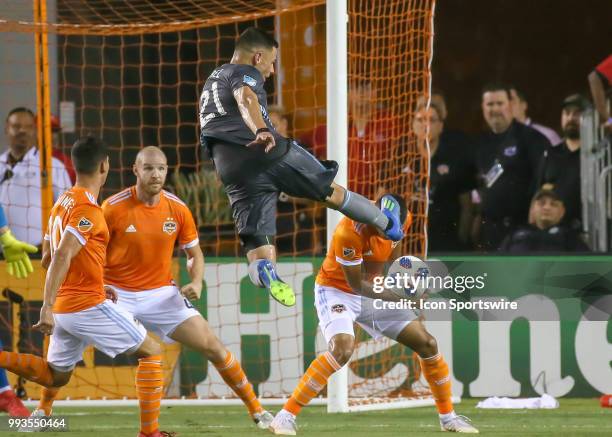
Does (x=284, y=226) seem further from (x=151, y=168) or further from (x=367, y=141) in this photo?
(x=151, y=168)

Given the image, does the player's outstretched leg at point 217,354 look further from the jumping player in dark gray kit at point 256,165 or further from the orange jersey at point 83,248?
the jumping player in dark gray kit at point 256,165

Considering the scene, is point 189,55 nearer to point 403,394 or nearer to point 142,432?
point 403,394

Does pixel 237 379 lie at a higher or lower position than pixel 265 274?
Answer: lower

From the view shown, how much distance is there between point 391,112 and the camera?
12.3 m

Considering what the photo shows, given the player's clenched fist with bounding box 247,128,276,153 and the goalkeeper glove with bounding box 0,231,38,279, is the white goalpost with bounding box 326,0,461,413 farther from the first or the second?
the player's clenched fist with bounding box 247,128,276,153

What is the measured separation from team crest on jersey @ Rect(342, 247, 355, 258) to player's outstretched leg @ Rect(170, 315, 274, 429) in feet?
3.34

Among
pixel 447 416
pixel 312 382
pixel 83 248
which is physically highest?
pixel 83 248

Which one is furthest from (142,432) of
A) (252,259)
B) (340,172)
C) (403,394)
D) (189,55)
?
(189,55)

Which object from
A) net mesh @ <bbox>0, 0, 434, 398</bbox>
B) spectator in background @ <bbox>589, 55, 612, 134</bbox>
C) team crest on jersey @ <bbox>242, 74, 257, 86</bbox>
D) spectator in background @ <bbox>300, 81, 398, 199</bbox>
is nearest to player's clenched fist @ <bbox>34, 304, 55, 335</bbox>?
team crest on jersey @ <bbox>242, 74, 257, 86</bbox>

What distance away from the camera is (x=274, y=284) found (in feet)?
27.9

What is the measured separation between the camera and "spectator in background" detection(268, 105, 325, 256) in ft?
41.9

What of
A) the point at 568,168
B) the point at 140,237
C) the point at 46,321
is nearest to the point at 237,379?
the point at 140,237

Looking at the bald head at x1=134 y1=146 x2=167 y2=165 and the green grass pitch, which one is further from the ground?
the bald head at x1=134 y1=146 x2=167 y2=165

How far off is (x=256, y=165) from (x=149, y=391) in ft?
5.03
